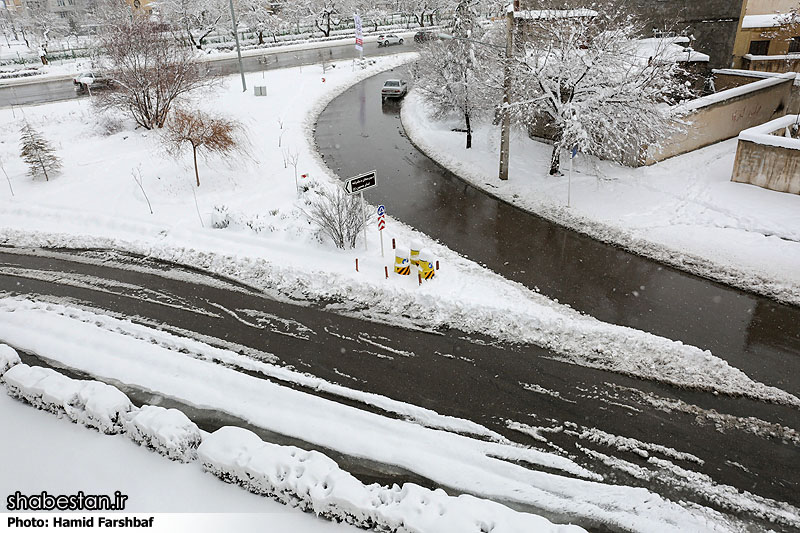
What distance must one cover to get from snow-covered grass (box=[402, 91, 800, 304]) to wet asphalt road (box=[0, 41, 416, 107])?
27.1 m

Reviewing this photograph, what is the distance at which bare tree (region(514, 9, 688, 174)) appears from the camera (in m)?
16.7

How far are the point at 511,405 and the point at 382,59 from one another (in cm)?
4227

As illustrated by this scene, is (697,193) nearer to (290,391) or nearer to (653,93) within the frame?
(653,93)

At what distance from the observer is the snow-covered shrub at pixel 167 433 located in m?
7.39

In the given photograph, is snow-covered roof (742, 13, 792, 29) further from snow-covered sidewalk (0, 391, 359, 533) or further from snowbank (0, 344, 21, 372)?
snowbank (0, 344, 21, 372)

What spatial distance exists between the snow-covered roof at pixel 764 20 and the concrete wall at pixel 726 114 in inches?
195

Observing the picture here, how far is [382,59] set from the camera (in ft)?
151

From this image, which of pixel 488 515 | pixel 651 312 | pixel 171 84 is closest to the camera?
pixel 488 515

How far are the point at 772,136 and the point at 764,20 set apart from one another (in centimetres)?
1393

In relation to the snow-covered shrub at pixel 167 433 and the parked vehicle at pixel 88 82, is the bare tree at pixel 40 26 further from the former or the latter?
the snow-covered shrub at pixel 167 433

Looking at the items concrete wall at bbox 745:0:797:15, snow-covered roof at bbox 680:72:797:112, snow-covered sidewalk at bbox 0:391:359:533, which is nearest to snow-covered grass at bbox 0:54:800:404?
snow-covered sidewalk at bbox 0:391:359:533

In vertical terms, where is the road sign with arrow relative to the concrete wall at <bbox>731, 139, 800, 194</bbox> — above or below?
above

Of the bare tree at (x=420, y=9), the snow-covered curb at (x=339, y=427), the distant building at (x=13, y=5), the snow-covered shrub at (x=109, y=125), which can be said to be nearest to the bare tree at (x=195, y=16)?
the bare tree at (x=420, y=9)

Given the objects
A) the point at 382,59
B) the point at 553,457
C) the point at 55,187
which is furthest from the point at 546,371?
the point at 382,59
